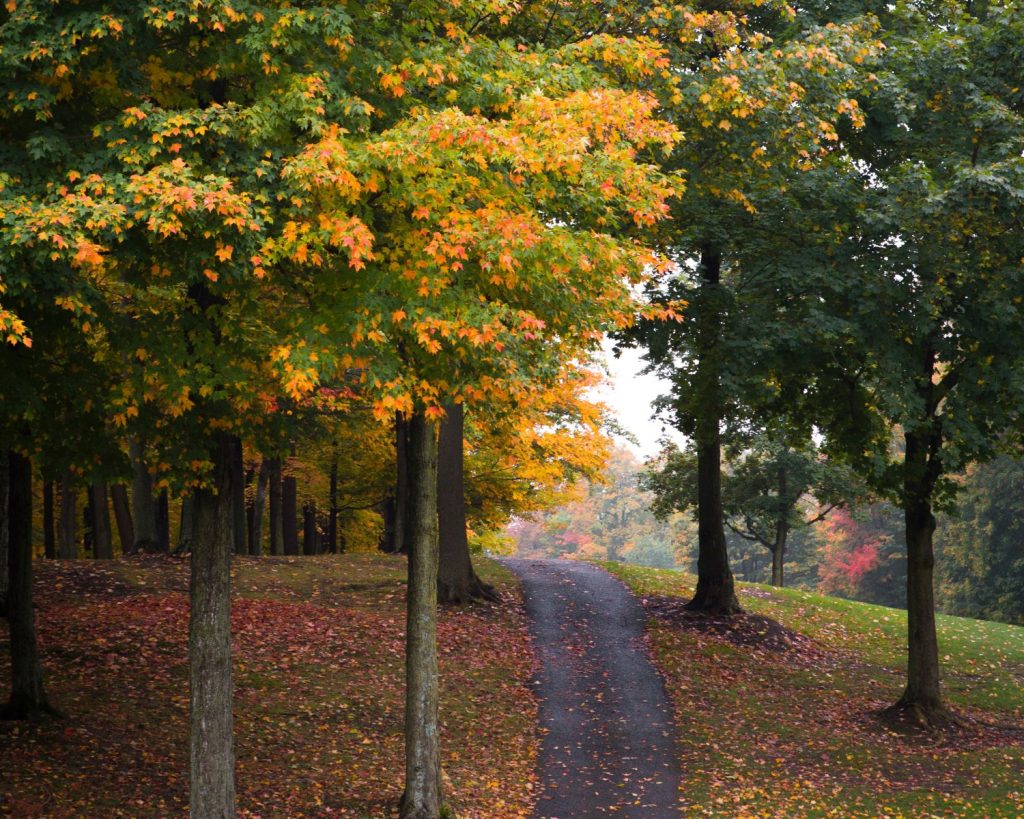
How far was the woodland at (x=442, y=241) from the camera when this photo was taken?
8133mm

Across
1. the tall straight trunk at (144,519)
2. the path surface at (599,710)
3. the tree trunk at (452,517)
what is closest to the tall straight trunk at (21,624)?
the path surface at (599,710)

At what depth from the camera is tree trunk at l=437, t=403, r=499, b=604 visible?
20.2m

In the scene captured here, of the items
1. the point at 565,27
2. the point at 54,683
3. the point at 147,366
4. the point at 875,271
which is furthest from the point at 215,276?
the point at 875,271

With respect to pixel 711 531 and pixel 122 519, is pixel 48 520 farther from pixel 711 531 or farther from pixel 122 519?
pixel 711 531

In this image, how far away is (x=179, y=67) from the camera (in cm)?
892

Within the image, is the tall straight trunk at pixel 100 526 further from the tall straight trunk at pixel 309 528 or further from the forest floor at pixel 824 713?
the forest floor at pixel 824 713

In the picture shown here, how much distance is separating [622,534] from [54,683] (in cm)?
7611

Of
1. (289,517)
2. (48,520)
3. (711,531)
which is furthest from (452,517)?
(48,520)

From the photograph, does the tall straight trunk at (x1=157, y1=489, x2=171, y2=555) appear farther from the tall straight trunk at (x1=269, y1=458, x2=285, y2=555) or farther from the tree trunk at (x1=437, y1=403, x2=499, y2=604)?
the tree trunk at (x1=437, y1=403, x2=499, y2=604)

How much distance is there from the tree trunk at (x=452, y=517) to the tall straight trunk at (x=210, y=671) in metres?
10.6

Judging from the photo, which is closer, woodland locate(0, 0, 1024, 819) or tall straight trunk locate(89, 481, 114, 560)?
woodland locate(0, 0, 1024, 819)

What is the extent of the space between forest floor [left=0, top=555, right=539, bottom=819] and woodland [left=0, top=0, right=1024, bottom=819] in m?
0.38

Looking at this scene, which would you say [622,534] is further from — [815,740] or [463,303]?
[463,303]

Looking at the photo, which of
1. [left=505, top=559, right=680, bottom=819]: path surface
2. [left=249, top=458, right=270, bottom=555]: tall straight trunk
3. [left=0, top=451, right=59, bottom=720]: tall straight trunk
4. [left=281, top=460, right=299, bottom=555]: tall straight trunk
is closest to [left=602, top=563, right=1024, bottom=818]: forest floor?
[left=505, top=559, right=680, bottom=819]: path surface
